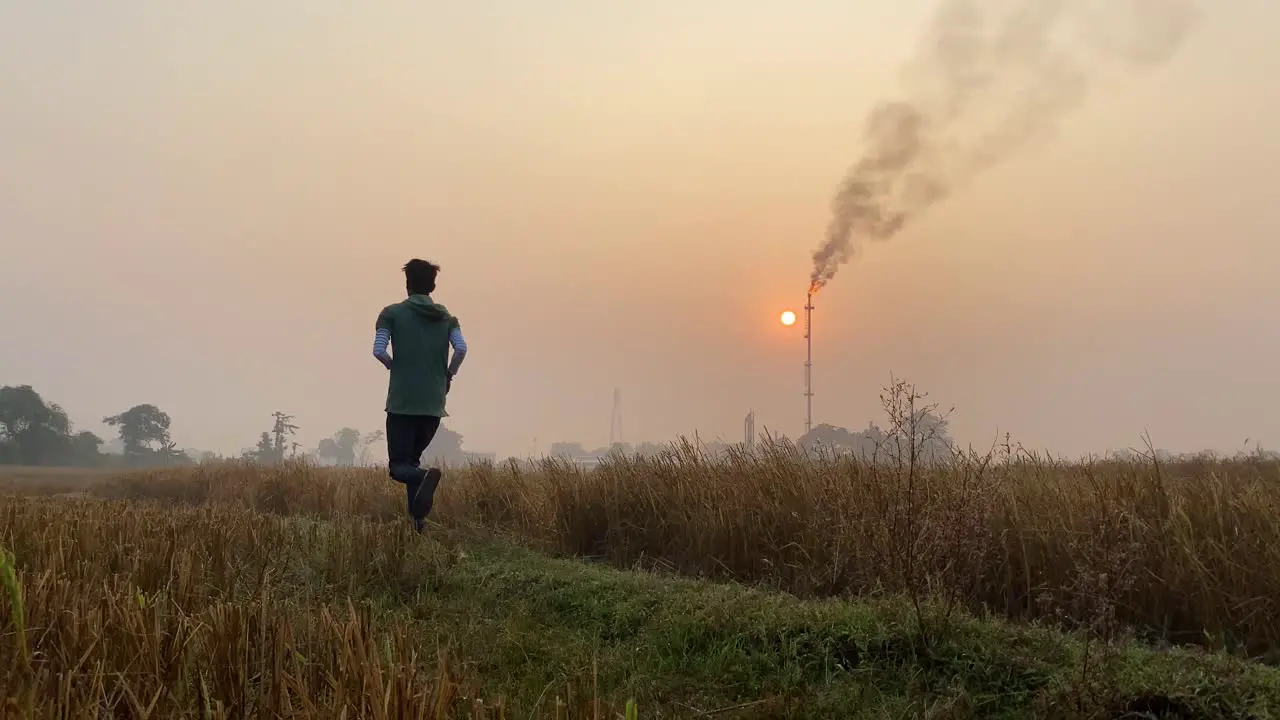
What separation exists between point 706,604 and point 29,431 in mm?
63180

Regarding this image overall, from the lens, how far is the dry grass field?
1.98 m

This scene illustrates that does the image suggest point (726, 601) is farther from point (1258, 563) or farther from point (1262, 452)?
point (1262, 452)

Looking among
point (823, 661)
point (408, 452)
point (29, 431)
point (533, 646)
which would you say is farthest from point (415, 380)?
point (29, 431)

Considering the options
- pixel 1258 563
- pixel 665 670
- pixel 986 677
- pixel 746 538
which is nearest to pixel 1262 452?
pixel 1258 563

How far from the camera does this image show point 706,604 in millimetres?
3531

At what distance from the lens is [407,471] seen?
18.8 feet

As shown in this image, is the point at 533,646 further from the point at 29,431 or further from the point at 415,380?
the point at 29,431

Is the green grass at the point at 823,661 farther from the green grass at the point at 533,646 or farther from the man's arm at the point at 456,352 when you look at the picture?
the man's arm at the point at 456,352

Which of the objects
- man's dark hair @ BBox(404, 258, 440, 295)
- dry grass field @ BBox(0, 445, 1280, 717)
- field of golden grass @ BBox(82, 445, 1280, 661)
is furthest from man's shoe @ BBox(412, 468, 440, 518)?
man's dark hair @ BBox(404, 258, 440, 295)

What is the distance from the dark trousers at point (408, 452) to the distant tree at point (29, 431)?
191ft

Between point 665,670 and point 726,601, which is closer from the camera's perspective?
point 665,670

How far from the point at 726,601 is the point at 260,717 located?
7.66ft

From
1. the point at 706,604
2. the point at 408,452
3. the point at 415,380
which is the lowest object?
the point at 706,604

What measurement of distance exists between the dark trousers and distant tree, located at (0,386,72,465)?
5825cm
